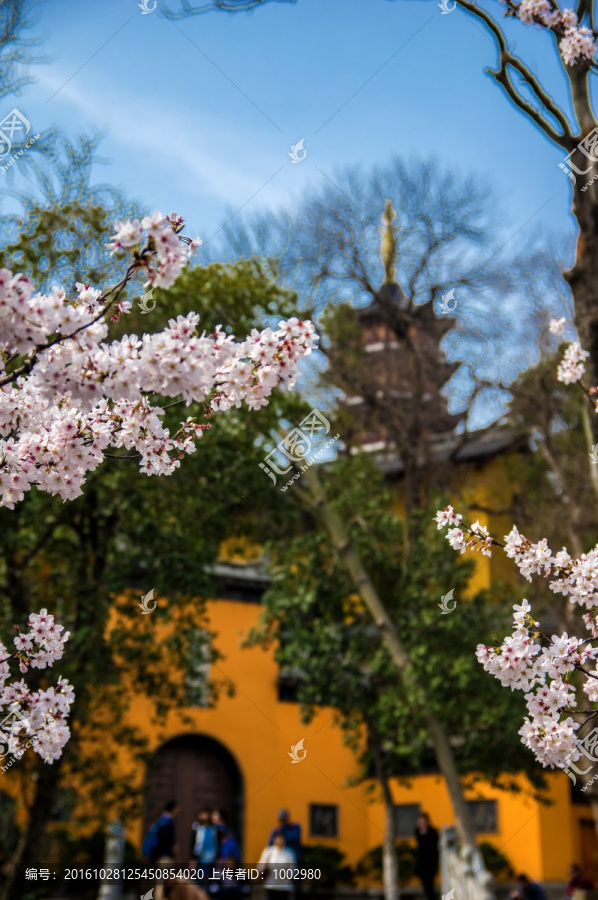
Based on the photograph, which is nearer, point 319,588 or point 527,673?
point 527,673

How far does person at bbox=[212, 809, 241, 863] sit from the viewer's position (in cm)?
1195

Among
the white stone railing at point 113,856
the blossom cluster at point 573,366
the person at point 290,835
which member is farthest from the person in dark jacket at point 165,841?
the blossom cluster at point 573,366

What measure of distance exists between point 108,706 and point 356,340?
39.9 ft

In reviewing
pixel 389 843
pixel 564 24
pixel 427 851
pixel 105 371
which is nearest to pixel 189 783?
pixel 389 843

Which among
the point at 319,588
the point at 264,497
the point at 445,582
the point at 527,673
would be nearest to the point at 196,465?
the point at 264,497

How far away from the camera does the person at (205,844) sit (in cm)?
1191

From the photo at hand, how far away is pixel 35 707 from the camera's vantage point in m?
5.61

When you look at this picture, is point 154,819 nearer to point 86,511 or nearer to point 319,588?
point 319,588

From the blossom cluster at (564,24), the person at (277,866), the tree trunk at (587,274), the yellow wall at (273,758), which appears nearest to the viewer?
the tree trunk at (587,274)

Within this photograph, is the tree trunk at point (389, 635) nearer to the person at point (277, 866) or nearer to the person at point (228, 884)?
the person at point (277, 866)

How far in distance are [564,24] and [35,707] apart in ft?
27.0

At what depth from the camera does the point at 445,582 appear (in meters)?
17.5

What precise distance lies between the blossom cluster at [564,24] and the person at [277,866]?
9602mm

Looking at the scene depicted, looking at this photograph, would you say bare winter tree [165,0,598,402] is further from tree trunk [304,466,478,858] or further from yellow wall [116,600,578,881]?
yellow wall [116,600,578,881]
